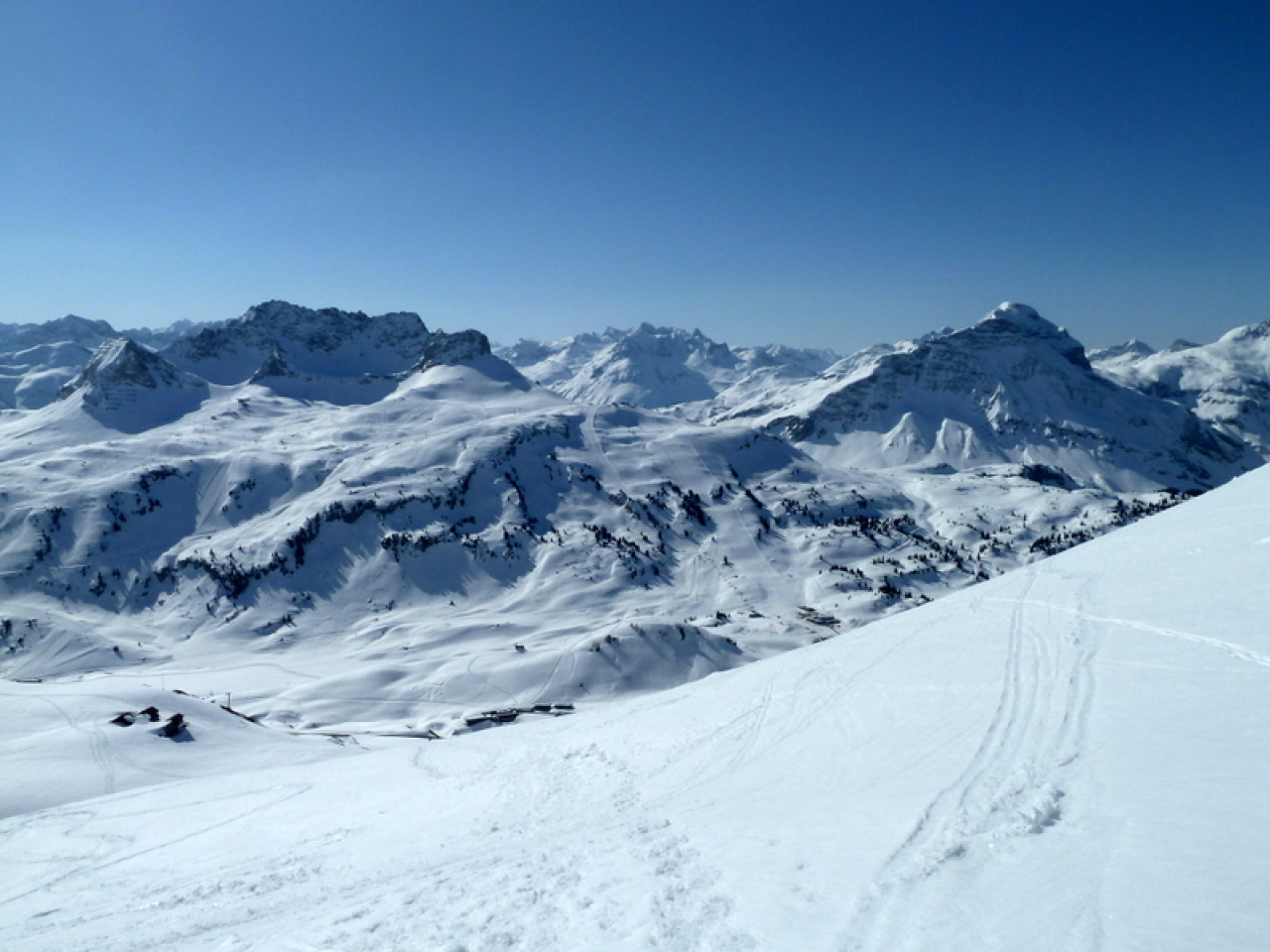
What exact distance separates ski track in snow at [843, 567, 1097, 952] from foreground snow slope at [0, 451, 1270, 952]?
64 mm

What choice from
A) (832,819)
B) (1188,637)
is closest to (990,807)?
(832,819)

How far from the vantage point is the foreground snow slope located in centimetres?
908

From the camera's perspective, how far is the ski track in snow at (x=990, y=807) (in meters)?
8.92

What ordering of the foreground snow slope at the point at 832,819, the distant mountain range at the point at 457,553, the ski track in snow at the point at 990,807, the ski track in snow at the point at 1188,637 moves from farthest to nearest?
the distant mountain range at the point at 457,553 < the ski track in snow at the point at 1188,637 < the foreground snow slope at the point at 832,819 < the ski track in snow at the point at 990,807

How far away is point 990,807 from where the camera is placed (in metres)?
11.6

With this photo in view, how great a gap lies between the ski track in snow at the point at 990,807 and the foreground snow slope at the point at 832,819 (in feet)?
0.21

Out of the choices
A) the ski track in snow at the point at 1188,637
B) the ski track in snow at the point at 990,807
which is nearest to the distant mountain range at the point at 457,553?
the ski track in snow at the point at 1188,637

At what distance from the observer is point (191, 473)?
160m

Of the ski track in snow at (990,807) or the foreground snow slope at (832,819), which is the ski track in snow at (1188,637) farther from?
the ski track in snow at (990,807)

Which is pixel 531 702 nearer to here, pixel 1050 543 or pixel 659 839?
pixel 659 839

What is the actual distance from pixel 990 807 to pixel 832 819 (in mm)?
2941

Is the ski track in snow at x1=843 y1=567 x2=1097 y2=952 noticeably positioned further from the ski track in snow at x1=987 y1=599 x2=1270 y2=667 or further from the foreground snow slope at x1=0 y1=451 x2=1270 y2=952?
the ski track in snow at x1=987 y1=599 x2=1270 y2=667

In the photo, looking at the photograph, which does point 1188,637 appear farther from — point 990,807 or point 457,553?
point 457,553

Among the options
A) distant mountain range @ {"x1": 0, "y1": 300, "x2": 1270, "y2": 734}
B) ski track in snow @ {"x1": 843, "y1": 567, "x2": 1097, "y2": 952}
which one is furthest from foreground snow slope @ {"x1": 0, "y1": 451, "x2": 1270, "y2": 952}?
distant mountain range @ {"x1": 0, "y1": 300, "x2": 1270, "y2": 734}
